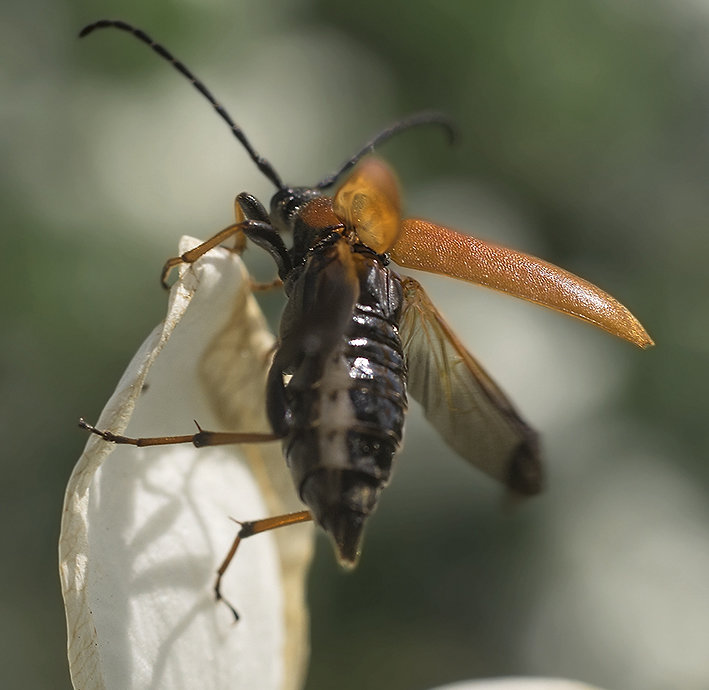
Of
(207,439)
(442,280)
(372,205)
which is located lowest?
(207,439)

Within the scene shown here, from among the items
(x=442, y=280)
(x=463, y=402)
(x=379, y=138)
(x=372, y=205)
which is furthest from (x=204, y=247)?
(x=442, y=280)

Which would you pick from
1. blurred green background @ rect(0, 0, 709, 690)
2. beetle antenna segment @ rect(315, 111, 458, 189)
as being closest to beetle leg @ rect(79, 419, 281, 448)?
beetle antenna segment @ rect(315, 111, 458, 189)

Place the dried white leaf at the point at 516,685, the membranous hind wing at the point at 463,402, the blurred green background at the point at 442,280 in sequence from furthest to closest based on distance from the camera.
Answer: the blurred green background at the point at 442,280 → the membranous hind wing at the point at 463,402 → the dried white leaf at the point at 516,685

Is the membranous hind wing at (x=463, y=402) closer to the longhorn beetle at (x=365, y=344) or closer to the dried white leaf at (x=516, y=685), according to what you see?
the longhorn beetle at (x=365, y=344)

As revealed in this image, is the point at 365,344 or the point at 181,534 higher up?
the point at 365,344

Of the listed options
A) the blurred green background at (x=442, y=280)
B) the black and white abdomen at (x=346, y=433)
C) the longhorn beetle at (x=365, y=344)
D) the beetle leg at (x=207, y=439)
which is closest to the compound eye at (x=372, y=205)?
the longhorn beetle at (x=365, y=344)

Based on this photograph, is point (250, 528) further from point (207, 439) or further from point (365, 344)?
point (365, 344)
